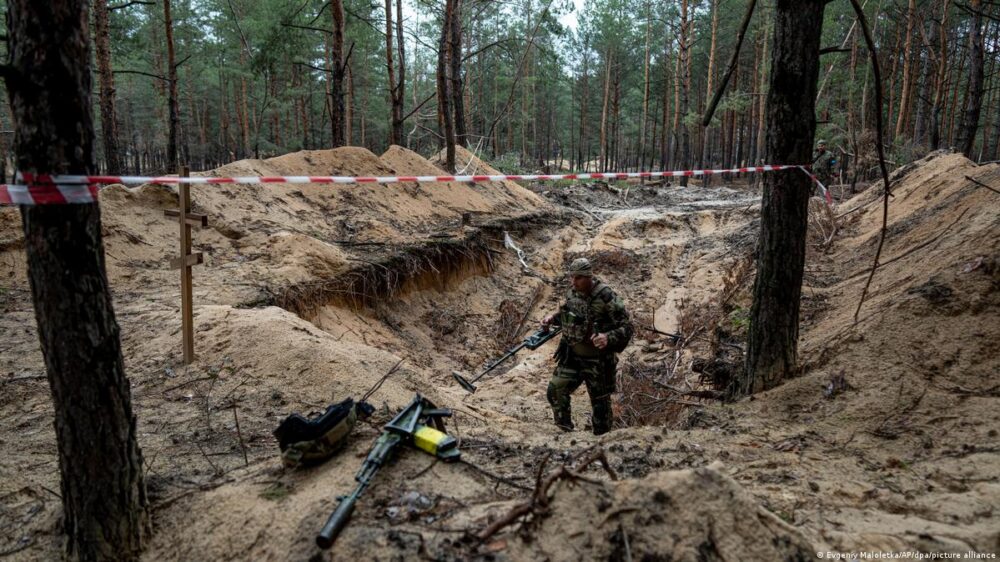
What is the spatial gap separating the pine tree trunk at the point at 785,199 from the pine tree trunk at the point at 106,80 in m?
12.7

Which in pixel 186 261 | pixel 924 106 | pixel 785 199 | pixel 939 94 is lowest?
pixel 186 261

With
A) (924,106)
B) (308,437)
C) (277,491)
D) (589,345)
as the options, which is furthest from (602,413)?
(924,106)

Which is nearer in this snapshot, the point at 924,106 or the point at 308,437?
the point at 308,437

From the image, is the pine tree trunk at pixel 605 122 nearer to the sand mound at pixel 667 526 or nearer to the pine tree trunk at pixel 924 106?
the pine tree trunk at pixel 924 106

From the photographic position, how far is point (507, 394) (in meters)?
7.11

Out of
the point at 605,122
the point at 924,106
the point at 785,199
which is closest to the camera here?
the point at 785,199

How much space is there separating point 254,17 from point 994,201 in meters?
25.8

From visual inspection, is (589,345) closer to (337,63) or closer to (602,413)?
(602,413)

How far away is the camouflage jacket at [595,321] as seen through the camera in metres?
5.27

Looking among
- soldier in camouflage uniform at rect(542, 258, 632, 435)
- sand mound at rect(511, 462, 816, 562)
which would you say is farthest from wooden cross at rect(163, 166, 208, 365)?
sand mound at rect(511, 462, 816, 562)

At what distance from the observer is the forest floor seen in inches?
88.8

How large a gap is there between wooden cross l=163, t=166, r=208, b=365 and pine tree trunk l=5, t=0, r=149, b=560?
256 centimetres

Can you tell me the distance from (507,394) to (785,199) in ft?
13.8

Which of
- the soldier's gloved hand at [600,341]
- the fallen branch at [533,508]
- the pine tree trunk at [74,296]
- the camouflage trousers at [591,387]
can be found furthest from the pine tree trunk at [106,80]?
the fallen branch at [533,508]
